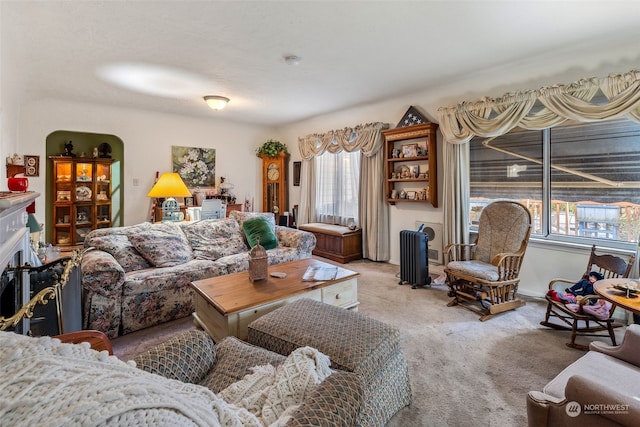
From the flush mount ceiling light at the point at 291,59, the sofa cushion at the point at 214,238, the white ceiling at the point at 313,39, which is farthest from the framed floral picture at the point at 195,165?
the flush mount ceiling light at the point at 291,59

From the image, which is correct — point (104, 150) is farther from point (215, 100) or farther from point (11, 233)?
point (11, 233)

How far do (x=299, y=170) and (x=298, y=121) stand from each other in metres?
1.00

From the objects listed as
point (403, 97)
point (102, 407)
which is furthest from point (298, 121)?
point (102, 407)

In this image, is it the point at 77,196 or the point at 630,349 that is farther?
the point at 77,196

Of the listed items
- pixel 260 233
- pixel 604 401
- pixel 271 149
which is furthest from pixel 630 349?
pixel 271 149

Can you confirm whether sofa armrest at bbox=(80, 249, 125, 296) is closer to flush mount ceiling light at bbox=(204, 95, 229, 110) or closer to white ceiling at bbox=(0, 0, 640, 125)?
white ceiling at bbox=(0, 0, 640, 125)

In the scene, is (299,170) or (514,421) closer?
(514,421)

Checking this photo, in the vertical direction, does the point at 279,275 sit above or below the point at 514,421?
above

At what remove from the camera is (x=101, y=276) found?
2.35 meters

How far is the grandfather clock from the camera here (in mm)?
6570

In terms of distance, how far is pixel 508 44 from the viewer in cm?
287

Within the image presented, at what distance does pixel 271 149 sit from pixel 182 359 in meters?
5.47

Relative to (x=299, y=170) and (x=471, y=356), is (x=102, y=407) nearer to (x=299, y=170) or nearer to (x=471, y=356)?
(x=471, y=356)

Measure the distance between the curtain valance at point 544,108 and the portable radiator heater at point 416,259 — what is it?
4.17 ft
